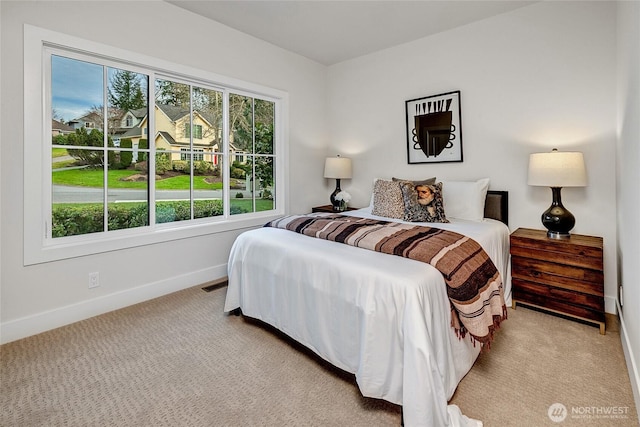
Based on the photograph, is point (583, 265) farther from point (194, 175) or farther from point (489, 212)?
point (194, 175)

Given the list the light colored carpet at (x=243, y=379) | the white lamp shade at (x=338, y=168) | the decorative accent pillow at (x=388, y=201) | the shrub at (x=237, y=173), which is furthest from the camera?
the white lamp shade at (x=338, y=168)

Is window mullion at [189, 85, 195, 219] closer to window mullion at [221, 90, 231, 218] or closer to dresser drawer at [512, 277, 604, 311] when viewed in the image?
window mullion at [221, 90, 231, 218]

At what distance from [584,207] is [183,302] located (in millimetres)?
3559

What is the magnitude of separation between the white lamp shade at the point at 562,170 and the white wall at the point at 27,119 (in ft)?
8.78

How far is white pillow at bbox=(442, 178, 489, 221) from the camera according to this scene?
2.87m

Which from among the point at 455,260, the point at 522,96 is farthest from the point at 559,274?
the point at 522,96

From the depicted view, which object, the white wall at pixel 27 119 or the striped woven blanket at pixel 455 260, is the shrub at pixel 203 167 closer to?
the white wall at pixel 27 119

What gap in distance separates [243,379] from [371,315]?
0.85 meters

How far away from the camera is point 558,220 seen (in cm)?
245

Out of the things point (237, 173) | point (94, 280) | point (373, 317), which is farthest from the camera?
point (237, 173)

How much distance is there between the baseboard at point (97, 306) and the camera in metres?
2.12

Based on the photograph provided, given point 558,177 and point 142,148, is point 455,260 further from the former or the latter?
point 142,148

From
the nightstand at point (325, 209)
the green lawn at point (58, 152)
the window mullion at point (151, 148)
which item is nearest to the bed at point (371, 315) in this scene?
the window mullion at point (151, 148)

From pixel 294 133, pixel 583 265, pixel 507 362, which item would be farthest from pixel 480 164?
pixel 294 133
